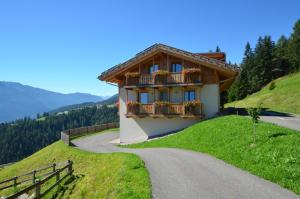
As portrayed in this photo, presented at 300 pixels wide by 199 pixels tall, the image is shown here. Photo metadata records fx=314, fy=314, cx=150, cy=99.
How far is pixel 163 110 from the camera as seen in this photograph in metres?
33.1

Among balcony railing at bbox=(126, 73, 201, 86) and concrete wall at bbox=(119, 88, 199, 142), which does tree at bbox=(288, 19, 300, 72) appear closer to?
balcony railing at bbox=(126, 73, 201, 86)

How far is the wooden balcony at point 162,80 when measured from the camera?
106ft

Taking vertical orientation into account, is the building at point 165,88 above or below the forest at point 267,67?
below

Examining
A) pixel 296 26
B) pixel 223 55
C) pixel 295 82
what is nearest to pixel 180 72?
pixel 223 55

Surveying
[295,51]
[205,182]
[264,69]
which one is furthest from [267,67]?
[205,182]

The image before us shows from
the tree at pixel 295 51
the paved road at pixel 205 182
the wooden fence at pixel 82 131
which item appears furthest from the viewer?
the tree at pixel 295 51

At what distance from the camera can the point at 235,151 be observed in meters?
17.8

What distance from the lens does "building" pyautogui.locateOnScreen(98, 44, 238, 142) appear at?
32250 mm

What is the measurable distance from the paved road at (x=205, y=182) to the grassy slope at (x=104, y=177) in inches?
24.0

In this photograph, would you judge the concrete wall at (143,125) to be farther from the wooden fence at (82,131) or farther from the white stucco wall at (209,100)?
the wooden fence at (82,131)

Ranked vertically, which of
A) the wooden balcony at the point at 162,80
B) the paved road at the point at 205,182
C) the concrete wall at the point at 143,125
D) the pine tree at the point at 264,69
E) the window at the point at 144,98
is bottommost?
the paved road at the point at 205,182

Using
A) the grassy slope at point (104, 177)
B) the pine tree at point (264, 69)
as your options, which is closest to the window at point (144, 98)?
the grassy slope at point (104, 177)

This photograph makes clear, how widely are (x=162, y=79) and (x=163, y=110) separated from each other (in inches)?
130

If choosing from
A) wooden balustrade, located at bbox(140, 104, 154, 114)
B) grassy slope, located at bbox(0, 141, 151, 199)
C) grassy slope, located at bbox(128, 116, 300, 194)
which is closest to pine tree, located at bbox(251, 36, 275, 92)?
wooden balustrade, located at bbox(140, 104, 154, 114)
